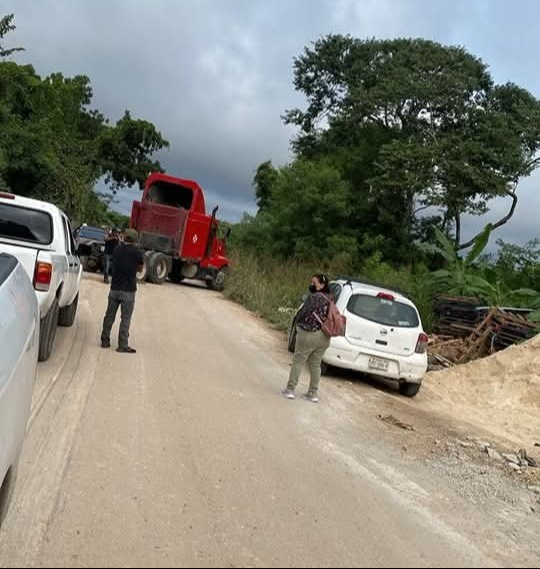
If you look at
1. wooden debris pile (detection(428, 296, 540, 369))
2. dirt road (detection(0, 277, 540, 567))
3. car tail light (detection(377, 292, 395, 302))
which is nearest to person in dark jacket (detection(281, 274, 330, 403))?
dirt road (detection(0, 277, 540, 567))

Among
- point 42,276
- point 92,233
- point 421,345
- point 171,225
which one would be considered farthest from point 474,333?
point 92,233

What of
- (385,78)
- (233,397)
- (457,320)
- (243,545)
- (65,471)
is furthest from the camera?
(385,78)

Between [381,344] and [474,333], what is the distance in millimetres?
5669

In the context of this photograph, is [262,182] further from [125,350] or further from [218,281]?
[125,350]

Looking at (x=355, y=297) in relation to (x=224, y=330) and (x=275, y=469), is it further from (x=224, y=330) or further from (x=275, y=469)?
(x=275, y=469)

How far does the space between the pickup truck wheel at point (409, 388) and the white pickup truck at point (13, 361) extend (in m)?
8.16

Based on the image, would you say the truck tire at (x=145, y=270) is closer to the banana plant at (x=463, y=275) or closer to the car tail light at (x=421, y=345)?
the banana plant at (x=463, y=275)

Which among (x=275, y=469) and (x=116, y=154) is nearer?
(x=275, y=469)

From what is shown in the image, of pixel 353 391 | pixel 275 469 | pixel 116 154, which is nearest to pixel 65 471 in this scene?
pixel 275 469

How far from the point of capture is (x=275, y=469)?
20.3 ft

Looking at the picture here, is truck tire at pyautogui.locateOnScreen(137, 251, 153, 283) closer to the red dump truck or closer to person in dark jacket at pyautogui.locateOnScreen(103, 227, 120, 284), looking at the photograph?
the red dump truck

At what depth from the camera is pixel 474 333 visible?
1638 centimetres

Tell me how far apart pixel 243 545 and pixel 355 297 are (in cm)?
797

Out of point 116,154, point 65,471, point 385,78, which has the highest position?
point 385,78
